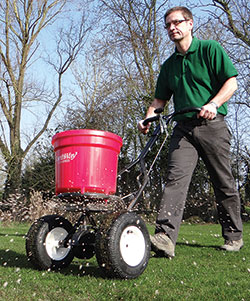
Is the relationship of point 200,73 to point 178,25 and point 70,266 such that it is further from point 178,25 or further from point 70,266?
point 70,266

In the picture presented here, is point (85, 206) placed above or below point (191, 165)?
below

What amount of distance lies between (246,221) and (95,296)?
8.93 metres

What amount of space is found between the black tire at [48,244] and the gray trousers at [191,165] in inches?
28.5

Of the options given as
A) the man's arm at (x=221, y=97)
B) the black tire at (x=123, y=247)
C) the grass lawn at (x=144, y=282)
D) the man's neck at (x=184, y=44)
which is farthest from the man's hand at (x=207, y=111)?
the grass lawn at (x=144, y=282)

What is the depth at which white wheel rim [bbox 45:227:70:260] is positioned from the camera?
2660 mm

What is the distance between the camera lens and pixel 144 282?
2.30 metres

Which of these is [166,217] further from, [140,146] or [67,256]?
[140,146]

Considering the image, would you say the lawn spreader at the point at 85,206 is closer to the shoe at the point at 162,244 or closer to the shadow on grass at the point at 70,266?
the shadow on grass at the point at 70,266

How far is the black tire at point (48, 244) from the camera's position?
2.57 meters

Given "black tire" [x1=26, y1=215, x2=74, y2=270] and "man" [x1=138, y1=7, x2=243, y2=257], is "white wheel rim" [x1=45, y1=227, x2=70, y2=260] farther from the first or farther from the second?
"man" [x1=138, y1=7, x2=243, y2=257]

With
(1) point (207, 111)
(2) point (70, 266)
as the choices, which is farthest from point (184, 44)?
(2) point (70, 266)

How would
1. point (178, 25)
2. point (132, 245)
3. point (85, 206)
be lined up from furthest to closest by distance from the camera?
point (178, 25)
point (85, 206)
point (132, 245)

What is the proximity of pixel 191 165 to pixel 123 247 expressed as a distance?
1091 millimetres

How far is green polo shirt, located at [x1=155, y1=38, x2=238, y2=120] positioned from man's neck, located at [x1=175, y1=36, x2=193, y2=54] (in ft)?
0.10
